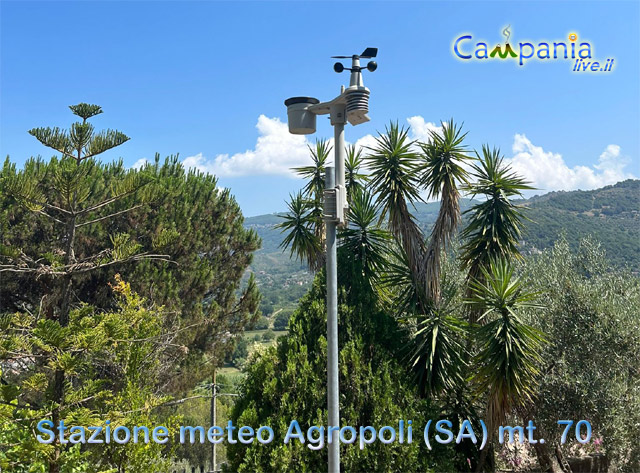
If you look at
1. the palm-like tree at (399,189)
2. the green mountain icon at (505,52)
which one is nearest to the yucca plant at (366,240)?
the palm-like tree at (399,189)

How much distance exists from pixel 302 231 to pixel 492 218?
359 centimetres

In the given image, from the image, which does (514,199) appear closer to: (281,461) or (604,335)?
(604,335)

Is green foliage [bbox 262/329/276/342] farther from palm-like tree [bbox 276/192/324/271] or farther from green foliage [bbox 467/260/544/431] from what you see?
green foliage [bbox 467/260/544/431]

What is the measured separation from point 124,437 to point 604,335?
790 cm

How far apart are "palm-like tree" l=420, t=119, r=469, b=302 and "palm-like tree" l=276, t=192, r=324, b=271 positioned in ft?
7.91

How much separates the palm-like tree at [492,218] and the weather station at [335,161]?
4403 millimetres

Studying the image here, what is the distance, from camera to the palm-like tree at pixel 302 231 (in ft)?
31.6

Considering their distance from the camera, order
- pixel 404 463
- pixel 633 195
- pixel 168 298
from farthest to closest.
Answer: pixel 633 195, pixel 168 298, pixel 404 463

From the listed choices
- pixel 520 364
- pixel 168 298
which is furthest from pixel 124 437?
pixel 520 364

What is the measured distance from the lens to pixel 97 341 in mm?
6238

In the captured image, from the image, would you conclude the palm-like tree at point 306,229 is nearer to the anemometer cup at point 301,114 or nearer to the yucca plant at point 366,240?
the yucca plant at point 366,240

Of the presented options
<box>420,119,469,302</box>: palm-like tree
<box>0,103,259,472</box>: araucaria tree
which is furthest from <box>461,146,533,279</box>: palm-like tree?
<box>0,103,259,472</box>: araucaria tree

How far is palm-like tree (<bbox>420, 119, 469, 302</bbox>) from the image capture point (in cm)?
809

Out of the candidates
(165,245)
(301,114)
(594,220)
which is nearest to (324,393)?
(301,114)
